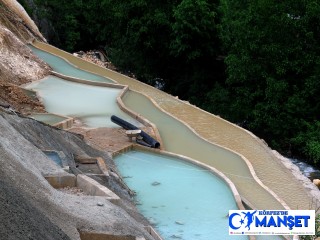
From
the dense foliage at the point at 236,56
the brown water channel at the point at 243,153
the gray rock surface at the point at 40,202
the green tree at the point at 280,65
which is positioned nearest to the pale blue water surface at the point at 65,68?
the brown water channel at the point at 243,153

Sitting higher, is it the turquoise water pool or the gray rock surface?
the gray rock surface

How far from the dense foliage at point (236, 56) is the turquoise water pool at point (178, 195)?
795cm

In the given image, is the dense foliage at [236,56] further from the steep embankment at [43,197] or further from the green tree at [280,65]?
the steep embankment at [43,197]

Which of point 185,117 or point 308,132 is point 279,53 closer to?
point 308,132

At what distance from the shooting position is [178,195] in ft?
42.9

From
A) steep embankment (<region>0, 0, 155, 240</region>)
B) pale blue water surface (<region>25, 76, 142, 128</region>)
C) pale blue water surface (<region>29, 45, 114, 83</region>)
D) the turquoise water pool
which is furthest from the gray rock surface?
pale blue water surface (<region>29, 45, 114, 83</region>)

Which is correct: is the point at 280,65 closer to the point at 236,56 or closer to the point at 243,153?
the point at 236,56

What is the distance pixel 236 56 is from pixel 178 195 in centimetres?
1247

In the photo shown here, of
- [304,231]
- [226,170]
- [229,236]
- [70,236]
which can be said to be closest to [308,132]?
[226,170]

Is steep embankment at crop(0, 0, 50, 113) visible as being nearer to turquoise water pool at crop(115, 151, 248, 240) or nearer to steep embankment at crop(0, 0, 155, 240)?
steep embankment at crop(0, 0, 155, 240)

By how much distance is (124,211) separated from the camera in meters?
10.0

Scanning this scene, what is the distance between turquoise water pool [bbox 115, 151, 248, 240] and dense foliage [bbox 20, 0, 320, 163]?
26.1ft

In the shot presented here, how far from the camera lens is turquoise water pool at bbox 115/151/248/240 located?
11523 mm

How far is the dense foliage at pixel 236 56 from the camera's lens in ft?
72.1
